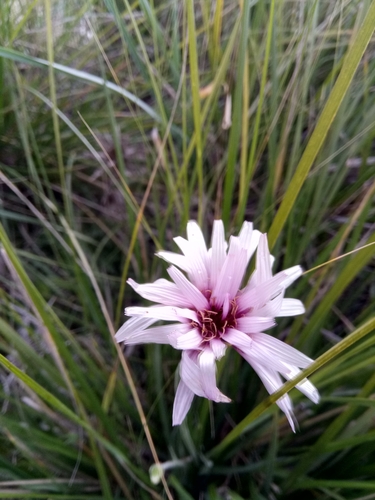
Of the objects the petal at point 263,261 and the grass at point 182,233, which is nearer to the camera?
the petal at point 263,261

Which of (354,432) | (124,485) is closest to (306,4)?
(354,432)

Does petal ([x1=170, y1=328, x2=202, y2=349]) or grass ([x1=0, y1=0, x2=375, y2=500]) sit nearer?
petal ([x1=170, y1=328, x2=202, y2=349])

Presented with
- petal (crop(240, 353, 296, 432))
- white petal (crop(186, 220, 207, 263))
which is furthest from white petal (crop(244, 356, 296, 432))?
white petal (crop(186, 220, 207, 263))

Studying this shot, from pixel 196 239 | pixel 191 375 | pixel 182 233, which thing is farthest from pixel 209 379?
pixel 182 233

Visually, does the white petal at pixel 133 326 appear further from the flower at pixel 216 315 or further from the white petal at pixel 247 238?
the white petal at pixel 247 238

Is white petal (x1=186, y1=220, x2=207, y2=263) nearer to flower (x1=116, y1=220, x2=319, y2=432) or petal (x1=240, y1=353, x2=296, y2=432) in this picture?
flower (x1=116, y1=220, x2=319, y2=432)

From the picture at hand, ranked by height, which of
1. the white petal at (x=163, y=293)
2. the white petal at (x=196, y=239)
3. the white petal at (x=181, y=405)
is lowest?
the white petal at (x=181, y=405)

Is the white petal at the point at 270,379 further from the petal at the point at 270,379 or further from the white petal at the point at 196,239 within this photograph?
the white petal at the point at 196,239

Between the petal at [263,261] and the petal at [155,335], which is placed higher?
the petal at [263,261]

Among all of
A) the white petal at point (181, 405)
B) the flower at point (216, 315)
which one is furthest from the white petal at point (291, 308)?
the white petal at point (181, 405)
